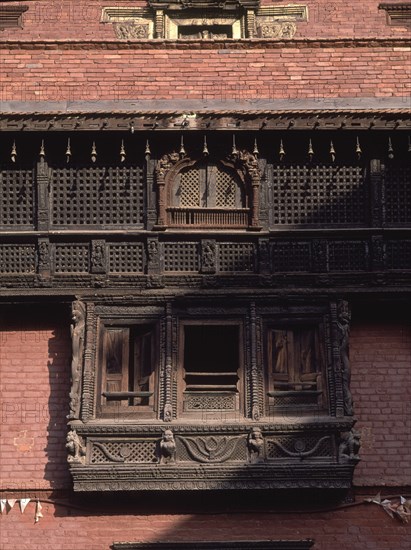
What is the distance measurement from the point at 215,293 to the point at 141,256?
102 cm

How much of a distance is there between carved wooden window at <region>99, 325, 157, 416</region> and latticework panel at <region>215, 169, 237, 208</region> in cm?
176

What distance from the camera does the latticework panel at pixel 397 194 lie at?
1330 centimetres

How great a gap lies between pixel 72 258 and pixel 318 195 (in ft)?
10.1

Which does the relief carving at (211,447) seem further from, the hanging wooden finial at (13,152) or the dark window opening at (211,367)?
the hanging wooden finial at (13,152)

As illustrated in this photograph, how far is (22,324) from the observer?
13227 mm

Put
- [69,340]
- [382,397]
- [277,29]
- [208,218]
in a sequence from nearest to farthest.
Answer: [382,397], [69,340], [208,218], [277,29]

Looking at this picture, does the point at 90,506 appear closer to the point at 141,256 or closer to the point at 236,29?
the point at 141,256

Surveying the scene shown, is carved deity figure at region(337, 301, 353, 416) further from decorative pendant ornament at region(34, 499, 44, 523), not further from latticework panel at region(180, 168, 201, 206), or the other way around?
decorative pendant ornament at region(34, 499, 44, 523)

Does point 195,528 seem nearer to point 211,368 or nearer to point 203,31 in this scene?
point 211,368

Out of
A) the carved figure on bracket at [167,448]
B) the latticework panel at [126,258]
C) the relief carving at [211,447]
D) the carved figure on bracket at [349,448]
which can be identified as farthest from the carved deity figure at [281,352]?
the latticework panel at [126,258]

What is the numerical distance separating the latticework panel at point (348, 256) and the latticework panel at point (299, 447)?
210 cm

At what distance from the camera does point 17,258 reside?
1314 centimetres

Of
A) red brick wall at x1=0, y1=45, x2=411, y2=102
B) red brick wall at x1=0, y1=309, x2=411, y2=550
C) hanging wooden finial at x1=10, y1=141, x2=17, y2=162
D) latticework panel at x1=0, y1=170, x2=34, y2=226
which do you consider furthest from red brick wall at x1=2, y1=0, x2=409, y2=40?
red brick wall at x1=0, y1=309, x2=411, y2=550

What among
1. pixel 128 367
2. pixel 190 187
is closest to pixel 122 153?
pixel 190 187
